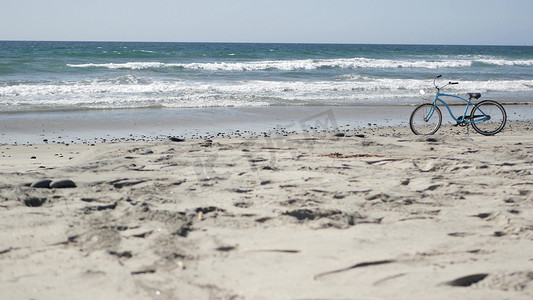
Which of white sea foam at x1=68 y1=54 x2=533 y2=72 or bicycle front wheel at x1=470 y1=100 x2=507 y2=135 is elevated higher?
white sea foam at x1=68 y1=54 x2=533 y2=72

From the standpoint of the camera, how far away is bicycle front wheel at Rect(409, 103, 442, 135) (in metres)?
8.49

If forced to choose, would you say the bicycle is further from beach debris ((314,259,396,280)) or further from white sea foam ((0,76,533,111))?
beach debris ((314,259,396,280))

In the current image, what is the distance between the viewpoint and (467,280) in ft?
8.96

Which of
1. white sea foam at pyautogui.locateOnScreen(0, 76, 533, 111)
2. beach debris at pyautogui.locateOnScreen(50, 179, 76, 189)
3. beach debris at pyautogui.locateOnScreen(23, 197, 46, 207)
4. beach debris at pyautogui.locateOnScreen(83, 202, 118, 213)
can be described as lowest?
beach debris at pyautogui.locateOnScreen(23, 197, 46, 207)

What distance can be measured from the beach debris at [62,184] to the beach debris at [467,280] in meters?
3.33

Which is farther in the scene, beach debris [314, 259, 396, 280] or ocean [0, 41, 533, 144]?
ocean [0, 41, 533, 144]

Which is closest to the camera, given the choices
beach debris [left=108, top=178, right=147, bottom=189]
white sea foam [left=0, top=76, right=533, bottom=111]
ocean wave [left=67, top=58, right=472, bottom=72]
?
beach debris [left=108, top=178, right=147, bottom=189]

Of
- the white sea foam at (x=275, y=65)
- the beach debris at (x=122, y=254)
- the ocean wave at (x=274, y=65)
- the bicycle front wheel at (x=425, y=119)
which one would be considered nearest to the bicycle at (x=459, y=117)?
the bicycle front wheel at (x=425, y=119)

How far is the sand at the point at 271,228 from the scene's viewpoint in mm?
2684

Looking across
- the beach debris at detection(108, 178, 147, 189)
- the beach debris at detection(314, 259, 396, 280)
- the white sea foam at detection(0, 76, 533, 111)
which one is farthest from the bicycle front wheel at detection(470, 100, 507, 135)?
the beach debris at detection(314, 259, 396, 280)

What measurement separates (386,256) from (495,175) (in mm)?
2519

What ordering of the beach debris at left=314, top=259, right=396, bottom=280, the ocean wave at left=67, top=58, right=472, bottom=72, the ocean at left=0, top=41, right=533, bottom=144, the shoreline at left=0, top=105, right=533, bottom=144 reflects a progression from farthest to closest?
the ocean wave at left=67, top=58, right=472, bottom=72, the ocean at left=0, top=41, right=533, bottom=144, the shoreline at left=0, top=105, right=533, bottom=144, the beach debris at left=314, top=259, right=396, bottom=280

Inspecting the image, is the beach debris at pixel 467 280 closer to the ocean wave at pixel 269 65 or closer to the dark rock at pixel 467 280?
the dark rock at pixel 467 280

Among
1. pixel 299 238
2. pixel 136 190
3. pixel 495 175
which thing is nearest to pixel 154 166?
pixel 136 190
